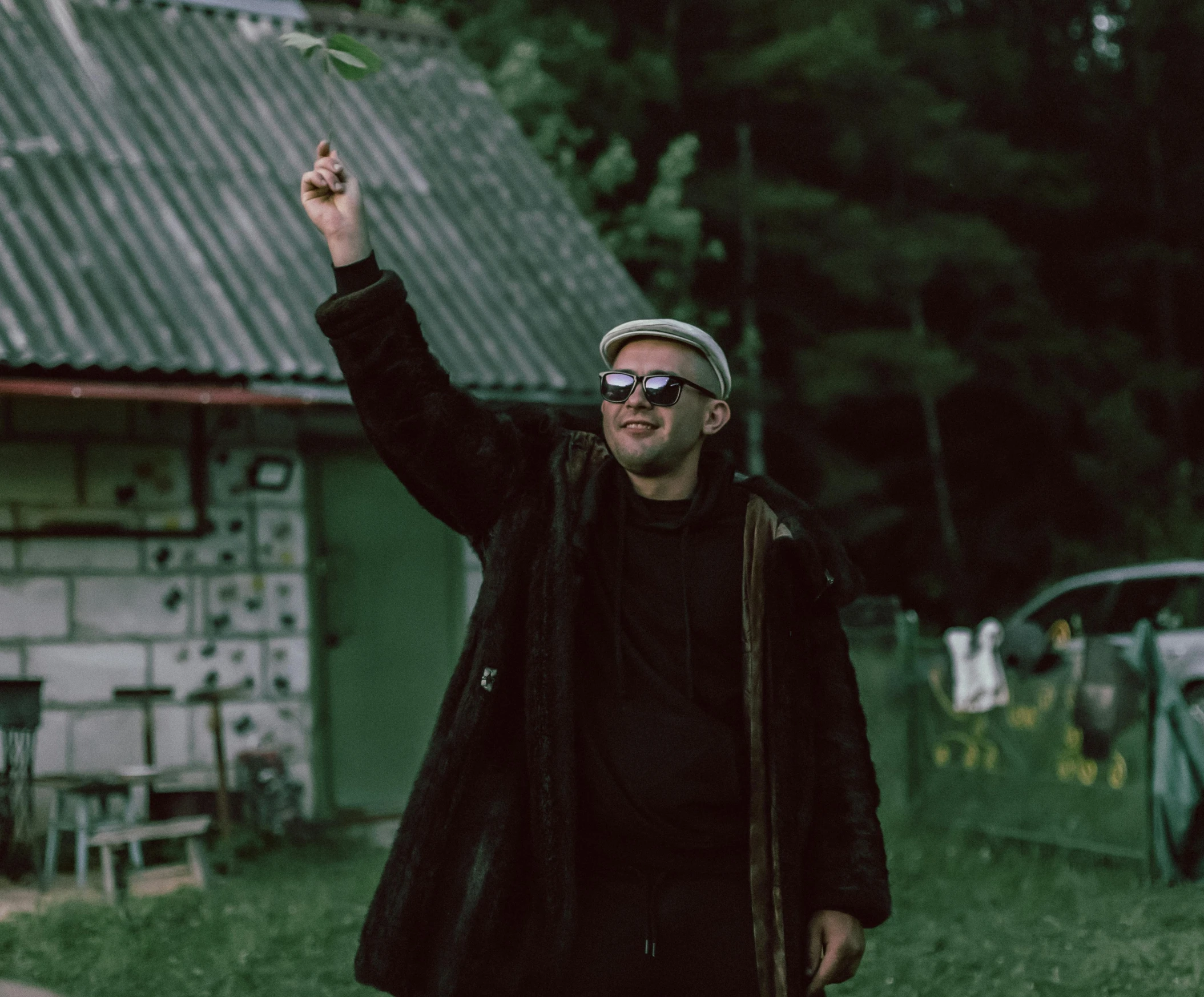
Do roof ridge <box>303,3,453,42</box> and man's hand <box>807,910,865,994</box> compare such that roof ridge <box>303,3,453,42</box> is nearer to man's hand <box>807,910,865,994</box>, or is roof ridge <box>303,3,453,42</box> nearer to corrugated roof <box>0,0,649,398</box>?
corrugated roof <box>0,0,649,398</box>

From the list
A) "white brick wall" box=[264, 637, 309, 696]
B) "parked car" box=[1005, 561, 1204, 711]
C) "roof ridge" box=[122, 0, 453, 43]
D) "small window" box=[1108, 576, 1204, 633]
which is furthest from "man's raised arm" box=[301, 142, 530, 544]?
"roof ridge" box=[122, 0, 453, 43]

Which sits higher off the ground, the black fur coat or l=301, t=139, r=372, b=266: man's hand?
l=301, t=139, r=372, b=266: man's hand

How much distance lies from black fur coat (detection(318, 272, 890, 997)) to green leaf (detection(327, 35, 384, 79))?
44cm

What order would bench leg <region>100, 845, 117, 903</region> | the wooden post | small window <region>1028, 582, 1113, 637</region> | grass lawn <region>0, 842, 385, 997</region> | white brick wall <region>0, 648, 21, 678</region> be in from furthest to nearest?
small window <region>1028, 582, 1113, 637</region>, white brick wall <region>0, 648, 21, 678</region>, the wooden post, bench leg <region>100, 845, 117, 903</region>, grass lawn <region>0, 842, 385, 997</region>

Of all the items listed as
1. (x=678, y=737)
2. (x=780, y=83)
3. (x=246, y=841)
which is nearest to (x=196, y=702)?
(x=246, y=841)

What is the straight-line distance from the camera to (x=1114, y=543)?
22594 mm

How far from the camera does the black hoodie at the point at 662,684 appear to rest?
292 centimetres

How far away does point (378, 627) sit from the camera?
10250 millimetres

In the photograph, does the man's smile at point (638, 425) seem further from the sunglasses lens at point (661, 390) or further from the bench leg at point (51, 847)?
the bench leg at point (51, 847)

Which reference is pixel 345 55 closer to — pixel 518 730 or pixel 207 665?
pixel 518 730

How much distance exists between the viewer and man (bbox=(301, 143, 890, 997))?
288 cm

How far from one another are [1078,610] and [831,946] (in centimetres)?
1029

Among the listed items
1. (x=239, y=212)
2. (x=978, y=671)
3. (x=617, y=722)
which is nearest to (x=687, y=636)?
(x=617, y=722)

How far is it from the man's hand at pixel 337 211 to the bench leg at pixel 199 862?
573 centimetres
